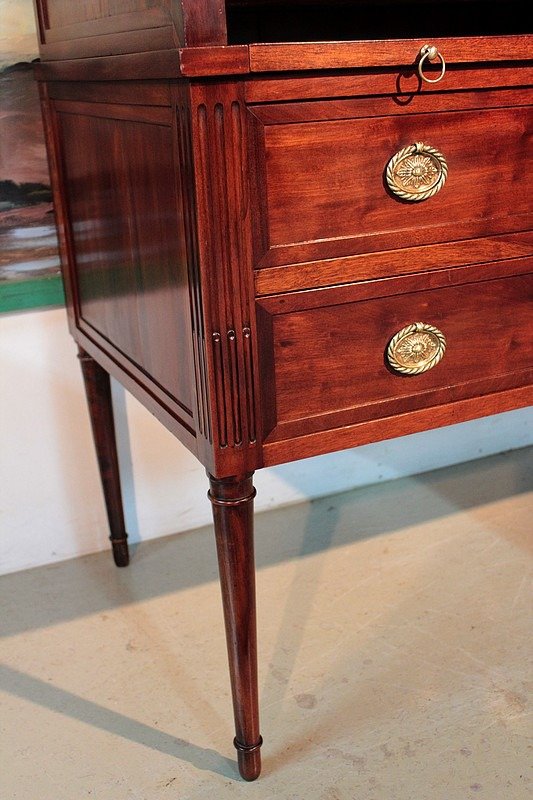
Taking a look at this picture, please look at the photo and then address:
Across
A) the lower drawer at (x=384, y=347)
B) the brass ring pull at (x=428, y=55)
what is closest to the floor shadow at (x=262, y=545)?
the lower drawer at (x=384, y=347)

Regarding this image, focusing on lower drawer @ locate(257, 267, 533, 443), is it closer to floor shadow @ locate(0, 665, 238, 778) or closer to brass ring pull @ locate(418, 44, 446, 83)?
brass ring pull @ locate(418, 44, 446, 83)

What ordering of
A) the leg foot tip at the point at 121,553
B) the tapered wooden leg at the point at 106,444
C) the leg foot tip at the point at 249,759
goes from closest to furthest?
1. the leg foot tip at the point at 249,759
2. the tapered wooden leg at the point at 106,444
3. the leg foot tip at the point at 121,553

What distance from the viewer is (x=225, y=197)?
0.88 meters

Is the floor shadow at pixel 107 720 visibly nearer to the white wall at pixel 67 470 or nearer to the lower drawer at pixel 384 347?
the white wall at pixel 67 470

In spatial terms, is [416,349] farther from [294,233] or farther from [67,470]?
[67,470]

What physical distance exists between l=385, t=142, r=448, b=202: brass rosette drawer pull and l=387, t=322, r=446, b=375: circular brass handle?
147mm

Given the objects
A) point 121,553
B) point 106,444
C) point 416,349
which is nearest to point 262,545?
point 121,553

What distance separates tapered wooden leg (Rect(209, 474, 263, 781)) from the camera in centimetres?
100

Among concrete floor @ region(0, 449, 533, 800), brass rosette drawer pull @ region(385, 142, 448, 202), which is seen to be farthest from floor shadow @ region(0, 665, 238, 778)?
brass rosette drawer pull @ region(385, 142, 448, 202)

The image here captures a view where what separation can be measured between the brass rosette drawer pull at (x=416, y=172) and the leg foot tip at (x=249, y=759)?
673 millimetres

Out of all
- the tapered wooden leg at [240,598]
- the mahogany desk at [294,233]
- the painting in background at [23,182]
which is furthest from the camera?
the painting in background at [23,182]

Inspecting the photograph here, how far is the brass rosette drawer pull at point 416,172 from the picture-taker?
0.96 metres

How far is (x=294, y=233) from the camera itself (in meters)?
0.93

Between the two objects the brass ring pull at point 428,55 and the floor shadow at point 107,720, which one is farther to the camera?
the floor shadow at point 107,720
